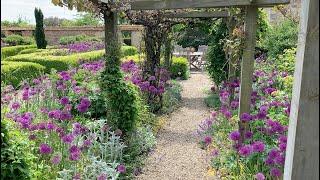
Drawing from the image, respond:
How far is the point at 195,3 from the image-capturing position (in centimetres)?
475

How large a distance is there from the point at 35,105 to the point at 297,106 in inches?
190

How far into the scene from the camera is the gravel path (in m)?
4.61

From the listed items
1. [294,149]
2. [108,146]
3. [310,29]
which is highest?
[310,29]

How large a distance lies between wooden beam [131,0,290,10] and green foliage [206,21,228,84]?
4.26 metres

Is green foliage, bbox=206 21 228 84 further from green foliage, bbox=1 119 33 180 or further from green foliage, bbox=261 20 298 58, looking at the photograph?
green foliage, bbox=1 119 33 180

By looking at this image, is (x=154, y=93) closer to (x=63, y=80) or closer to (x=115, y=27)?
(x=63, y=80)

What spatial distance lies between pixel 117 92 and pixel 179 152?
1440 millimetres

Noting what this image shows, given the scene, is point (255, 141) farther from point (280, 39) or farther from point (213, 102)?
point (280, 39)

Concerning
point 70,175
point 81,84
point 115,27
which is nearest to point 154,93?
point 81,84

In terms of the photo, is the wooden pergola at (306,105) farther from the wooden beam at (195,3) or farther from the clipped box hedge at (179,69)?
the clipped box hedge at (179,69)

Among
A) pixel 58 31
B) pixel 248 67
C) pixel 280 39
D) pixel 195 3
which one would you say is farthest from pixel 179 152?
pixel 58 31

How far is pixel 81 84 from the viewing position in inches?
271

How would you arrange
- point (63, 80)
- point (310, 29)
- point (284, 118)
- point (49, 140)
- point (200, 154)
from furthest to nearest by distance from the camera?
point (63, 80) → point (200, 154) → point (284, 118) → point (49, 140) → point (310, 29)

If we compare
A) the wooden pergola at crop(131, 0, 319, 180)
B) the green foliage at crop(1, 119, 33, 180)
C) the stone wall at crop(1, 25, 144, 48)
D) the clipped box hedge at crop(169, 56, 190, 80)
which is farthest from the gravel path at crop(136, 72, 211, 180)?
the stone wall at crop(1, 25, 144, 48)
